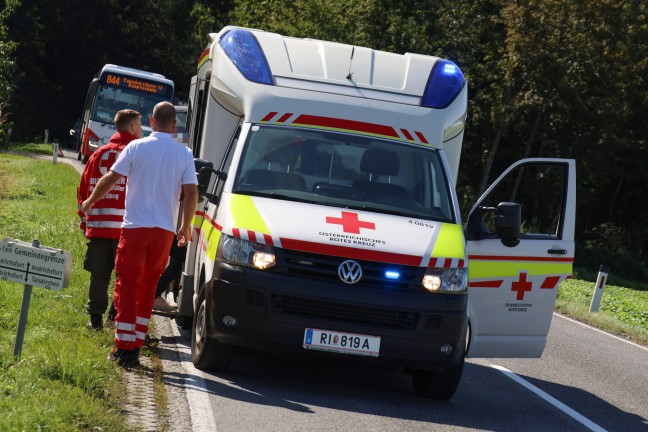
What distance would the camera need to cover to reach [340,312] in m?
8.74

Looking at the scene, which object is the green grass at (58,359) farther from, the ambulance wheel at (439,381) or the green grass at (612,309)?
the ambulance wheel at (439,381)

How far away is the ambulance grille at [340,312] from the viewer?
8727mm

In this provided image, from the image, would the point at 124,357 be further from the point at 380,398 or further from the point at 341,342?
the point at 380,398

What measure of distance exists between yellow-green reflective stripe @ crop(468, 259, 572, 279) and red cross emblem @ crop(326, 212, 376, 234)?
4.50 ft

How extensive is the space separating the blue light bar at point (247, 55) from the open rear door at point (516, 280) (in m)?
2.09

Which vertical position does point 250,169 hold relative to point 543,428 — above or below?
above

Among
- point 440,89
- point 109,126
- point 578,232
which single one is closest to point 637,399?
point 440,89

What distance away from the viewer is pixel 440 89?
1055 centimetres

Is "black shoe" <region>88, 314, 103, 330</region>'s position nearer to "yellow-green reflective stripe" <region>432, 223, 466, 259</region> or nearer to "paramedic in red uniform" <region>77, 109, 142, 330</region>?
"paramedic in red uniform" <region>77, 109, 142, 330</region>

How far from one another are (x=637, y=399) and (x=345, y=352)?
381cm

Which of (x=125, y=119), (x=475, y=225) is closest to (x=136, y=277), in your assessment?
(x=125, y=119)

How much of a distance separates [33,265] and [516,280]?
4146mm

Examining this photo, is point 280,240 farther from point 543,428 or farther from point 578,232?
point 578,232

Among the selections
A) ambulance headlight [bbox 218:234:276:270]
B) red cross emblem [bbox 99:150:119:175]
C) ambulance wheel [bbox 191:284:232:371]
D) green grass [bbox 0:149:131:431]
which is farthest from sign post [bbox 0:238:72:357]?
red cross emblem [bbox 99:150:119:175]
